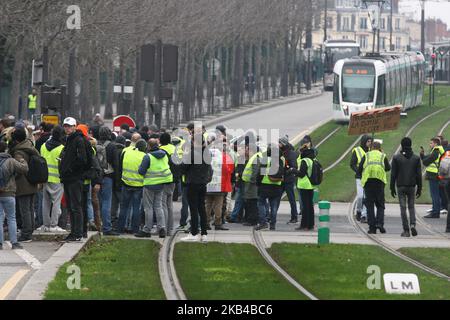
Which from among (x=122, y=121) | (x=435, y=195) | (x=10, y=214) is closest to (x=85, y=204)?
(x=10, y=214)

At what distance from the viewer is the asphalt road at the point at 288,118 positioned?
71125 millimetres

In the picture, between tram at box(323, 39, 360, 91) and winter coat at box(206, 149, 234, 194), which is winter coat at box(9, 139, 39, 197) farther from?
tram at box(323, 39, 360, 91)

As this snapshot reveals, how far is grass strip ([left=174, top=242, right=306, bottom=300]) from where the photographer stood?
57.1 ft

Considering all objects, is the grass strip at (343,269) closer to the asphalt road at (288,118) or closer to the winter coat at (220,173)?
the winter coat at (220,173)

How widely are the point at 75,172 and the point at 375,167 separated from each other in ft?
20.2

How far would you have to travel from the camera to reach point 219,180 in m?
26.3

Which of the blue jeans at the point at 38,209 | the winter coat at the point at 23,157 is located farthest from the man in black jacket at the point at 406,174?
the winter coat at the point at 23,157

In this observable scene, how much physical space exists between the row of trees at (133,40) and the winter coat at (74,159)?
14264mm

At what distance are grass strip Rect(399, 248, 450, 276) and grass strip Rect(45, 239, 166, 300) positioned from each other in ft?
12.7

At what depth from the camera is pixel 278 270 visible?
67.4ft

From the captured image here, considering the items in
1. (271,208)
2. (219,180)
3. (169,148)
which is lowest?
(271,208)

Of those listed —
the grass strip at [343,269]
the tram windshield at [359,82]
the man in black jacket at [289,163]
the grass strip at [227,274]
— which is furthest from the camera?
the tram windshield at [359,82]

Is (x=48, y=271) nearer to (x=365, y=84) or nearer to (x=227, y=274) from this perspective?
(x=227, y=274)
